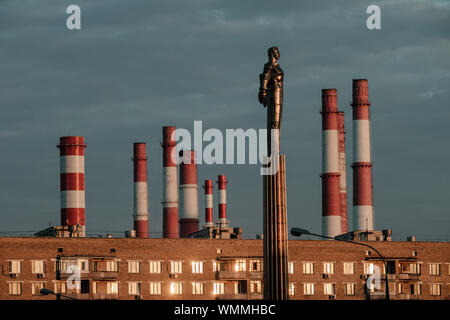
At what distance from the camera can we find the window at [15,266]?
95.9 metres

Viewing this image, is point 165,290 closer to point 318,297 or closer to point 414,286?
point 318,297

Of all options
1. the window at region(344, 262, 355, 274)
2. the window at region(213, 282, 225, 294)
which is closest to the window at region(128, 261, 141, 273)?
the window at region(213, 282, 225, 294)

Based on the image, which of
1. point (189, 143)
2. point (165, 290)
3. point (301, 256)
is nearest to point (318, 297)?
point (301, 256)

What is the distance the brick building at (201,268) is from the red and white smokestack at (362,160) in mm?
5461

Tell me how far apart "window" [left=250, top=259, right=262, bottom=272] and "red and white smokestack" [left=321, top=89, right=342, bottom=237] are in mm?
10948

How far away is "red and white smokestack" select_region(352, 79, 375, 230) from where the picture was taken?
111062mm

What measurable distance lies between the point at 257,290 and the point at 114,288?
14656 mm

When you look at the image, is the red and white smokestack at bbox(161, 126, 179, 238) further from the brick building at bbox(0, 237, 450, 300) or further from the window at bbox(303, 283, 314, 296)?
the window at bbox(303, 283, 314, 296)

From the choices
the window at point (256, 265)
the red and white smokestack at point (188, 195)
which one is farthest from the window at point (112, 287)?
the red and white smokestack at point (188, 195)

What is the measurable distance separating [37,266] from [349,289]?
30.8 meters

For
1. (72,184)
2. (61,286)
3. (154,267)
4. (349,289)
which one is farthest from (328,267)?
(72,184)

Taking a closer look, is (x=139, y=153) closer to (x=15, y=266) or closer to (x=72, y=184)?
(x=72, y=184)

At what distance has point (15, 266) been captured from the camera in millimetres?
96062

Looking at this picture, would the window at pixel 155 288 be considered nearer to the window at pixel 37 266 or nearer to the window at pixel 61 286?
the window at pixel 61 286
